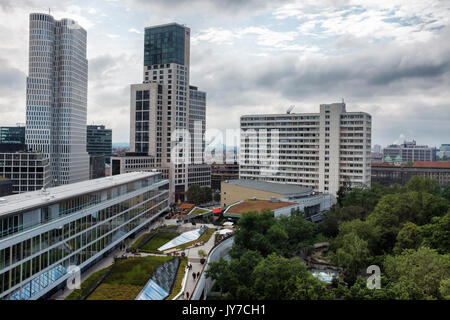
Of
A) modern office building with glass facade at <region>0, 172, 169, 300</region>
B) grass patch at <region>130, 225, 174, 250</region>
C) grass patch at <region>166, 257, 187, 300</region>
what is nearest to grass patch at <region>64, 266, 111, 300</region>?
modern office building with glass facade at <region>0, 172, 169, 300</region>

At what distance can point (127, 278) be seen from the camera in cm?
1673

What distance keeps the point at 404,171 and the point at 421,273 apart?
62287 millimetres

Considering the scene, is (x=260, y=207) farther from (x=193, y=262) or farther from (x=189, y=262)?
(x=189, y=262)

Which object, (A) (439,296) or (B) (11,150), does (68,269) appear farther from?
(B) (11,150)

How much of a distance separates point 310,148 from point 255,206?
2049 centimetres

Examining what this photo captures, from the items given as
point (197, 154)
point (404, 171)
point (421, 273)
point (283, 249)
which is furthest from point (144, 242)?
point (404, 171)

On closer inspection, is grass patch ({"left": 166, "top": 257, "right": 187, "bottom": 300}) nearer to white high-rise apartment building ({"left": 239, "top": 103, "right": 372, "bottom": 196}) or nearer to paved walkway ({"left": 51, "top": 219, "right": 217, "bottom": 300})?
paved walkway ({"left": 51, "top": 219, "right": 217, "bottom": 300})

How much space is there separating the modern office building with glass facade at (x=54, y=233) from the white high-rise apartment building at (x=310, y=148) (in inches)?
1255

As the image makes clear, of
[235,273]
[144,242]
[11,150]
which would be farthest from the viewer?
[11,150]

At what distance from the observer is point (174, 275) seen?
59.5ft

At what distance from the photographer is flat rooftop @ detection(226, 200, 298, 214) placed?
32438mm

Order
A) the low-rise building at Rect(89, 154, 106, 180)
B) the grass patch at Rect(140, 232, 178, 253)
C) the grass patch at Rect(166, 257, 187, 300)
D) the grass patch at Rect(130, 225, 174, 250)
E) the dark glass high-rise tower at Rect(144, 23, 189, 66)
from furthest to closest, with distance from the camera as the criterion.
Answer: the low-rise building at Rect(89, 154, 106, 180), the dark glass high-rise tower at Rect(144, 23, 189, 66), the grass patch at Rect(130, 225, 174, 250), the grass patch at Rect(140, 232, 178, 253), the grass patch at Rect(166, 257, 187, 300)

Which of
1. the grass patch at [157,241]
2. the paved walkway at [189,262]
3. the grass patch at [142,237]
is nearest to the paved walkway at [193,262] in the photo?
the paved walkway at [189,262]

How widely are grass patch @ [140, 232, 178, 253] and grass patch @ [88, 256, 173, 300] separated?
329cm
